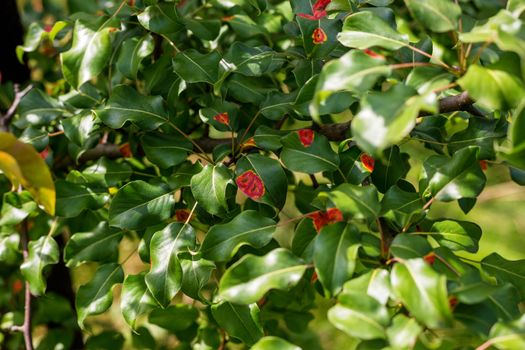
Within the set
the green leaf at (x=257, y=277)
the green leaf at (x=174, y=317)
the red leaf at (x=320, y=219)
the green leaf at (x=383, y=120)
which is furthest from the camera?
the green leaf at (x=174, y=317)

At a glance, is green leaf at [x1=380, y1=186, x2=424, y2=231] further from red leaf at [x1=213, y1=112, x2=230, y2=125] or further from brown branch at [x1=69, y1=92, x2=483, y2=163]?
red leaf at [x1=213, y1=112, x2=230, y2=125]

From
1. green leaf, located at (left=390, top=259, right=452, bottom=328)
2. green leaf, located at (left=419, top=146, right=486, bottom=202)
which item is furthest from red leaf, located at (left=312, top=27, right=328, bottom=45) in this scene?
green leaf, located at (left=390, top=259, right=452, bottom=328)

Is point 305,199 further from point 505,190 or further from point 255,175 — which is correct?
point 505,190

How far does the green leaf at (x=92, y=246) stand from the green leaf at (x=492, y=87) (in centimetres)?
51

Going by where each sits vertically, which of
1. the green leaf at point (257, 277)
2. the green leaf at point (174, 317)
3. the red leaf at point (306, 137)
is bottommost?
the green leaf at point (174, 317)

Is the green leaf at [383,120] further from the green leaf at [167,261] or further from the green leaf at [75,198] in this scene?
the green leaf at [75,198]

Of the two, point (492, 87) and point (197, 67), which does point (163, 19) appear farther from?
point (492, 87)

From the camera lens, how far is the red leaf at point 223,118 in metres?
0.80

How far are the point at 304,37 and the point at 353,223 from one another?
0.85 feet

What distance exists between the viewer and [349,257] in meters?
0.58

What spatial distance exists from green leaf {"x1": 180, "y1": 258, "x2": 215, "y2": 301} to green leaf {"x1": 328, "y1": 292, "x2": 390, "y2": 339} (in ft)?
0.69

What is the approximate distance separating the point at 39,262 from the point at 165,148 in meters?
→ 0.26

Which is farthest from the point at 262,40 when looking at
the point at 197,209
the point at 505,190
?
the point at 505,190

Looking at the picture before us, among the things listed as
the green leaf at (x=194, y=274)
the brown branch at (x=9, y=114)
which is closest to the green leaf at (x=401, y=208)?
the green leaf at (x=194, y=274)
